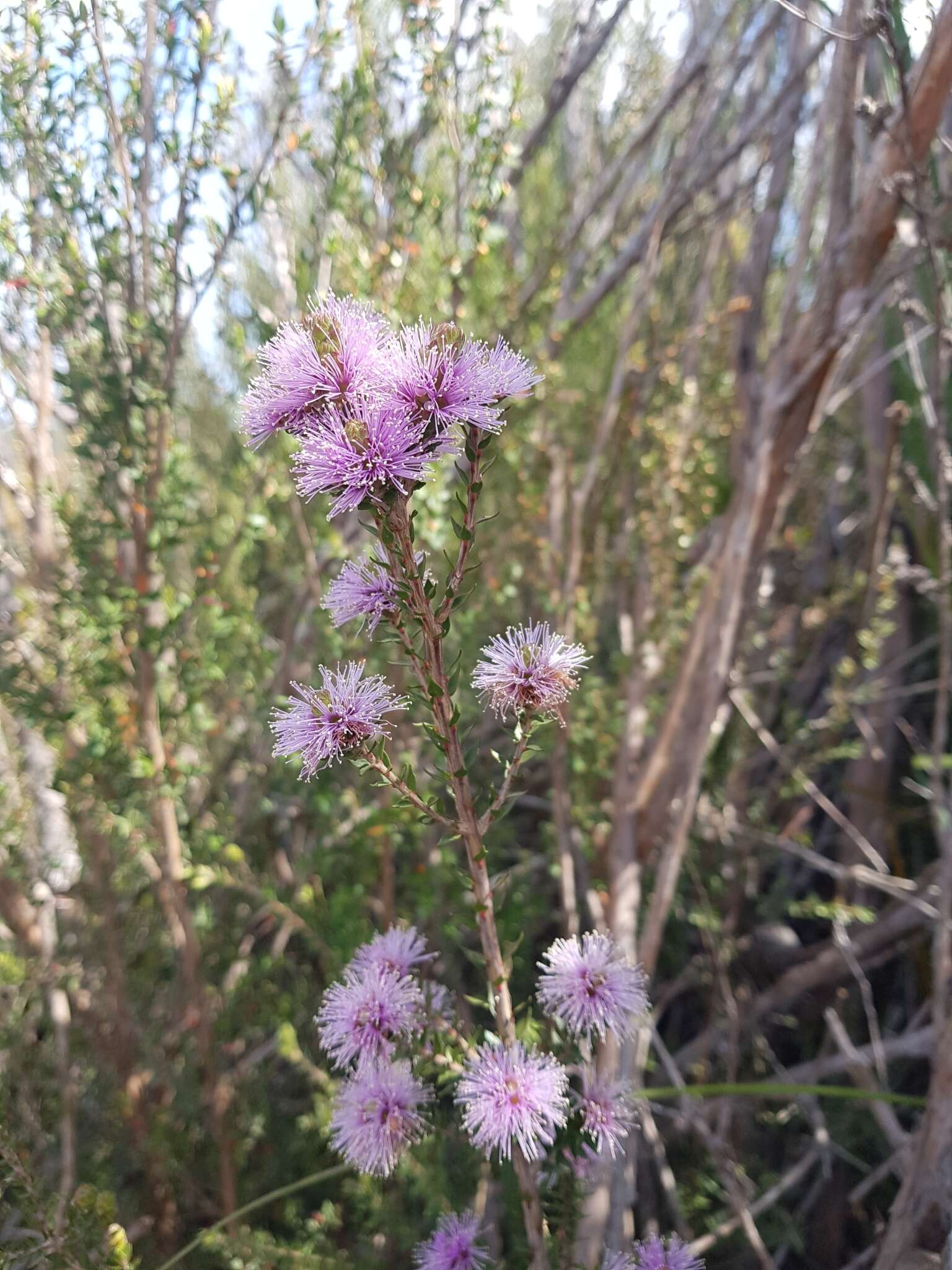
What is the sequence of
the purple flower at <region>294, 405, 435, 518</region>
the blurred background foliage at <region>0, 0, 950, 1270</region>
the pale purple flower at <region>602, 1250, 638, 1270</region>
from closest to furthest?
1. the purple flower at <region>294, 405, 435, 518</region>
2. the pale purple flower at <region>602, 1250, 638, 1270</region>
3. the blurred background foliage at <region>0, 0, 950, 1270</region>

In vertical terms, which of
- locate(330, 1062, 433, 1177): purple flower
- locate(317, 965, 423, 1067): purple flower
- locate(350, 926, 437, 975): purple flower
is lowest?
locate(330, 1062, 433, 1177): purple flower

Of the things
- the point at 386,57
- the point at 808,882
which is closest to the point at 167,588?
the point at 386,57

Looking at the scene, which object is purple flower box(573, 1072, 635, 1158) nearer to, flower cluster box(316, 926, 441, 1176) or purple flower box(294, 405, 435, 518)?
flower cluster box(316, 926, 441, 1176)

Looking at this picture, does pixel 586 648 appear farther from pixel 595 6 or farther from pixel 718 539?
pixel 595 6

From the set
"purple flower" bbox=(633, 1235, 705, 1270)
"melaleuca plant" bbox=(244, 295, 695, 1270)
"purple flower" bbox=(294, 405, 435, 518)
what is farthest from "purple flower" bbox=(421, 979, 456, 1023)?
"purple flower" bbox=(294, 405, 435, 518)

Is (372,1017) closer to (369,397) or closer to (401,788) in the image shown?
(401,788)

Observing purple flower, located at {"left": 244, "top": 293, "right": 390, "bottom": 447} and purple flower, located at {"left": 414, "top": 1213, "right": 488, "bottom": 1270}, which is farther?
purple flower, located at {"left": 414, "top": 1213, "right": 488, "bottom": 1270}

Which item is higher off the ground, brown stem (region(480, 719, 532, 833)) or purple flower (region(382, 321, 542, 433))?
purple flower (region(382, 321, 542, 433))

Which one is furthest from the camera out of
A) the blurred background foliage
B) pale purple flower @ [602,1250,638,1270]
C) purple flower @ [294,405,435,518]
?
the blurred background foliage

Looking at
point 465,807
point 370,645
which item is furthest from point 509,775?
point 370,645
